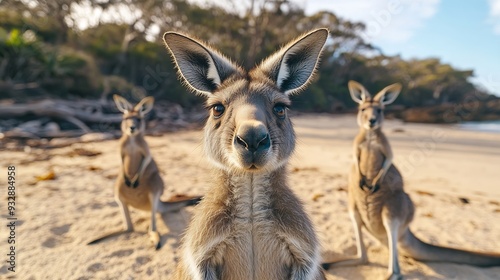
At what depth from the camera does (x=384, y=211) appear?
2855 millimetres

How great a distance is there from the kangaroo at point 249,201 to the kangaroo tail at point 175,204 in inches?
73.7

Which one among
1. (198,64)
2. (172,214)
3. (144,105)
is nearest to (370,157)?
(198,64)

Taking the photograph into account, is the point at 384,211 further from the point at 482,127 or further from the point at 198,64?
the point at 482,127

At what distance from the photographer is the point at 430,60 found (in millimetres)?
42688

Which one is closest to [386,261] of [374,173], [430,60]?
[374,173]

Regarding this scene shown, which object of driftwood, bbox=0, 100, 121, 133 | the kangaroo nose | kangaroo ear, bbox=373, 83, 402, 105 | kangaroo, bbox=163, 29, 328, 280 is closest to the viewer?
the kangaroo nose

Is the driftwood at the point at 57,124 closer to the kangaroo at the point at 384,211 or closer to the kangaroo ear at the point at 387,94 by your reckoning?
the kangaroo ear at the point at 387,94

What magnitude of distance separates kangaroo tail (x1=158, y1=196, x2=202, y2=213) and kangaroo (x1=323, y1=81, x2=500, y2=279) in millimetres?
1881

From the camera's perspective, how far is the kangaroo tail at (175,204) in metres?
3.69

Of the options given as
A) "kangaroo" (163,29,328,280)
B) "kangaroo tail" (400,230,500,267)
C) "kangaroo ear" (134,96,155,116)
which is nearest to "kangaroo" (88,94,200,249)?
"kangaroo ear" (134,96,155,116)

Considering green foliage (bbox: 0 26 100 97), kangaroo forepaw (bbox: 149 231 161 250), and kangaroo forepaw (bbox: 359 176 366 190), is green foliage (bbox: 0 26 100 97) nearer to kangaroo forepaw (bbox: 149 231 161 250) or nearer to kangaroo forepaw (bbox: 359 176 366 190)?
kangaroo forepaw (bbox: 149 231 161 250)

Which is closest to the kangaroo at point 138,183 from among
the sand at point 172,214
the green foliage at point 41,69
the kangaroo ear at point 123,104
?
the sand at point 172,214

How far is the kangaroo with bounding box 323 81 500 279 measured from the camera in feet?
9.03

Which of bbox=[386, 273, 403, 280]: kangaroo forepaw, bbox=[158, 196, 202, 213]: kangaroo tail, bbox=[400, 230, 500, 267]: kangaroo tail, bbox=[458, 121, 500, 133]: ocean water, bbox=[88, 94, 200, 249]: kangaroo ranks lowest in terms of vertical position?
bbox=[386, 273, 403, 280]: kangaroo forepaw
